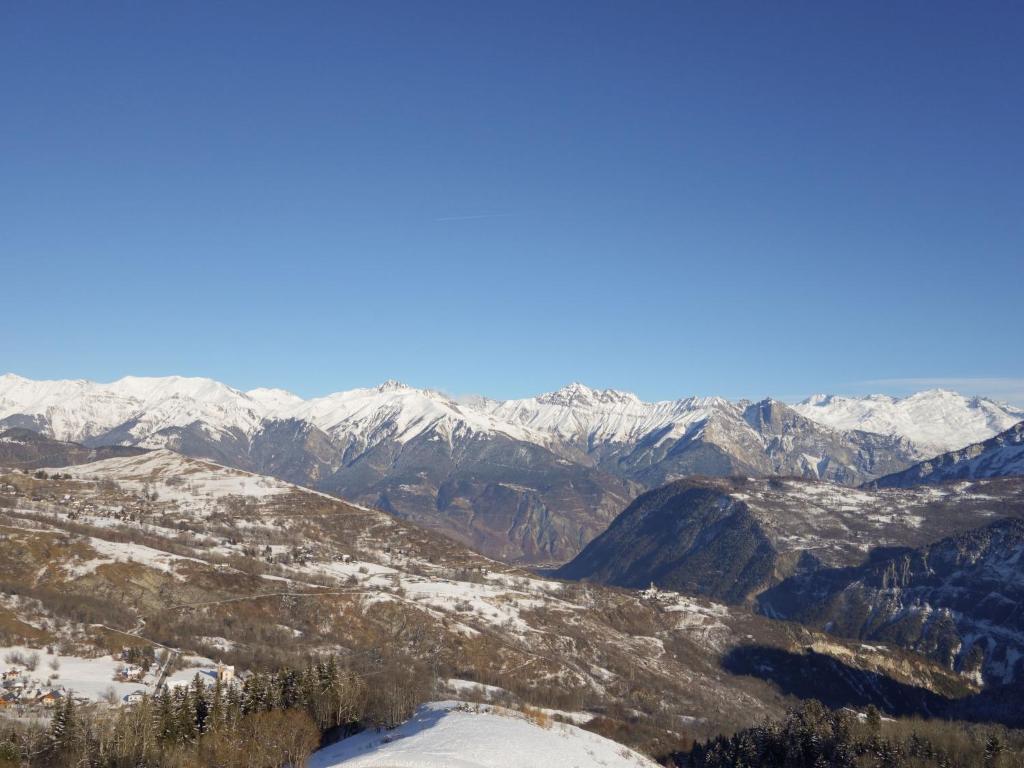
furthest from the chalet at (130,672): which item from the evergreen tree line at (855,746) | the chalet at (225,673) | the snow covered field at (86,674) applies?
the evergreen tree line at (855,746)

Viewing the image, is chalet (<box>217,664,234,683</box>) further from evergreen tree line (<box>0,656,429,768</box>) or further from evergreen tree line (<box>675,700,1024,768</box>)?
evergreen tree line (<box>675,700,1024,768</box>)

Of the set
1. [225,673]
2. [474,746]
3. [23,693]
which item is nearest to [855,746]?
[474,746]

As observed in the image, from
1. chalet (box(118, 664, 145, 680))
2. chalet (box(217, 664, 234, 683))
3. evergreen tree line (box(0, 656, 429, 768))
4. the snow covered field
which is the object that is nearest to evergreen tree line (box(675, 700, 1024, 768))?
evergreen tree line (box(0, 656, 429, 768))

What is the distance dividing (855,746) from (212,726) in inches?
3901

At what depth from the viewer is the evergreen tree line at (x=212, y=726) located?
98688 mm

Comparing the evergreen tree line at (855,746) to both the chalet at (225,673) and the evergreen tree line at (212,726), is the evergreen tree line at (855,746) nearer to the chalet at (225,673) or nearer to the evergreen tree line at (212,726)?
the evergreen tree line at (212,726)

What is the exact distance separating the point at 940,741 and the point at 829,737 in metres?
17.5

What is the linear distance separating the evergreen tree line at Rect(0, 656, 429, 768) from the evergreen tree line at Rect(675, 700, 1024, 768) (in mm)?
56634

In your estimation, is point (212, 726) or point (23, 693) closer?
point (212, 726)

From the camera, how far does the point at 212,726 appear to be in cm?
10681

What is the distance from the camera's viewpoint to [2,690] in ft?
433

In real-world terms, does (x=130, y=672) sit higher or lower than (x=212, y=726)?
lower

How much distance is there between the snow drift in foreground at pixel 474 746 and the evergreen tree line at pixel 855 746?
110ft

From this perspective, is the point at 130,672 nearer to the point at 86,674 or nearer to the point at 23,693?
the point at 86,674
